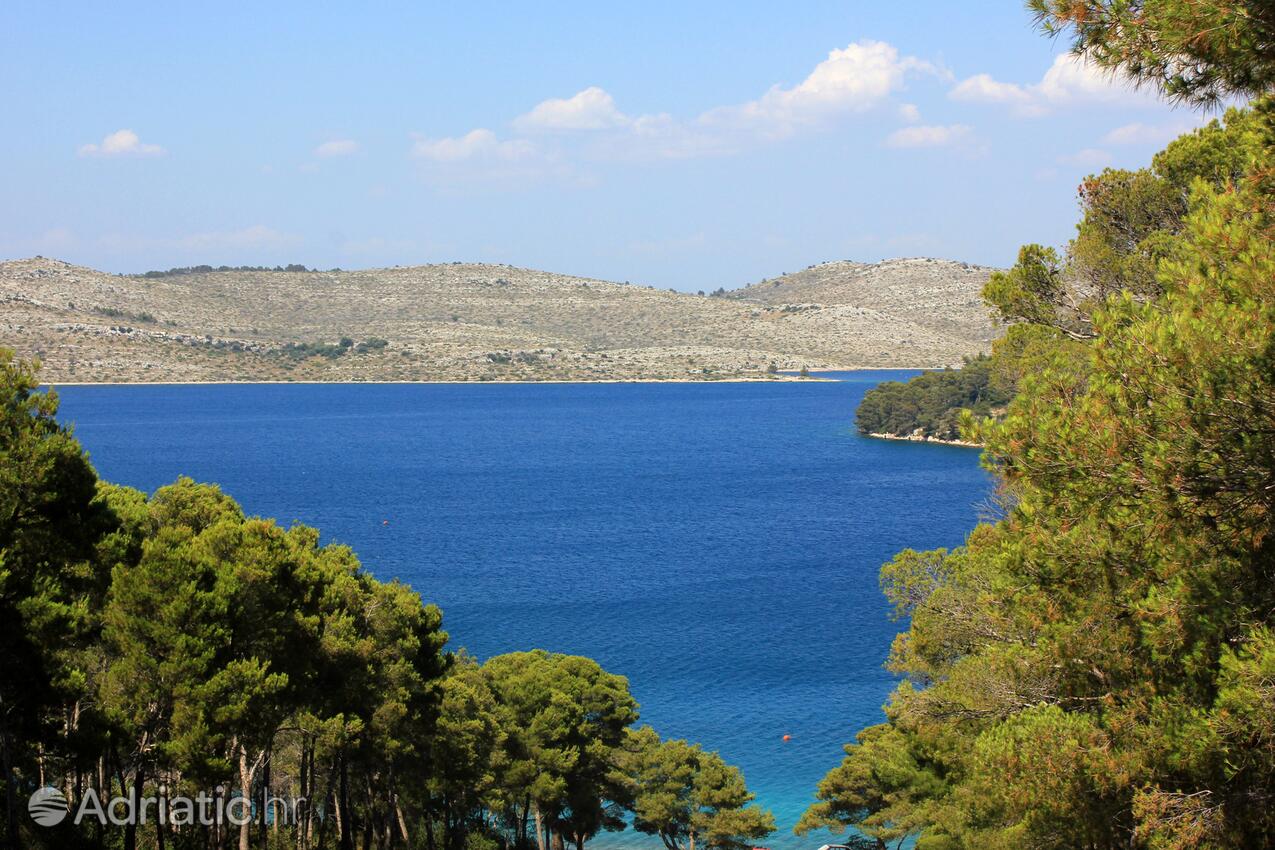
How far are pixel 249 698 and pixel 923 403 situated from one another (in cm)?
9610

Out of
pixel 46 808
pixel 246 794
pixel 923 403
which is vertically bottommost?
pixel 246 794

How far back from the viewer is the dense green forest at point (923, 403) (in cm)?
9775

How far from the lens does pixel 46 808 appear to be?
12555mm

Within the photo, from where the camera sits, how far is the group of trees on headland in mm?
10953

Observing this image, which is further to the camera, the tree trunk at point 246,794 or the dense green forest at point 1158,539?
the tree trunk at point 246,794

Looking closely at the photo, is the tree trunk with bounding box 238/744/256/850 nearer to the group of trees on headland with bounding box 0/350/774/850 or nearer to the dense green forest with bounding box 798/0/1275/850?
the group of trees on headland with bounding box 0/350/774/850

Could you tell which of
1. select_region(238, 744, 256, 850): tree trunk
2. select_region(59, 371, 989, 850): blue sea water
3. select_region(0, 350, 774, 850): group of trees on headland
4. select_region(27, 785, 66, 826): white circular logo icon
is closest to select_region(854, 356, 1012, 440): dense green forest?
select_region(59, 371, 989, 850): blue sea water

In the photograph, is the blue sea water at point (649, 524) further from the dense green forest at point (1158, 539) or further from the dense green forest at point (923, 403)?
the dense green forest at point (1158, 539)

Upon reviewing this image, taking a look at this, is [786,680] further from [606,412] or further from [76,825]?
[606,412]

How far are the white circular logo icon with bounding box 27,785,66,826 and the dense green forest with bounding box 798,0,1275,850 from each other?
9.79 m

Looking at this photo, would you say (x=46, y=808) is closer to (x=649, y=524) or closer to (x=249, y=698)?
(x=249, y=698)

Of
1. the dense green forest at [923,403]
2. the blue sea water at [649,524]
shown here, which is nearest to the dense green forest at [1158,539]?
the blue sea water at [649,524]

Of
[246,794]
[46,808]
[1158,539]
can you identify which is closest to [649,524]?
[246,794]

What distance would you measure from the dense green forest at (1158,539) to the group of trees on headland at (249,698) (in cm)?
809
